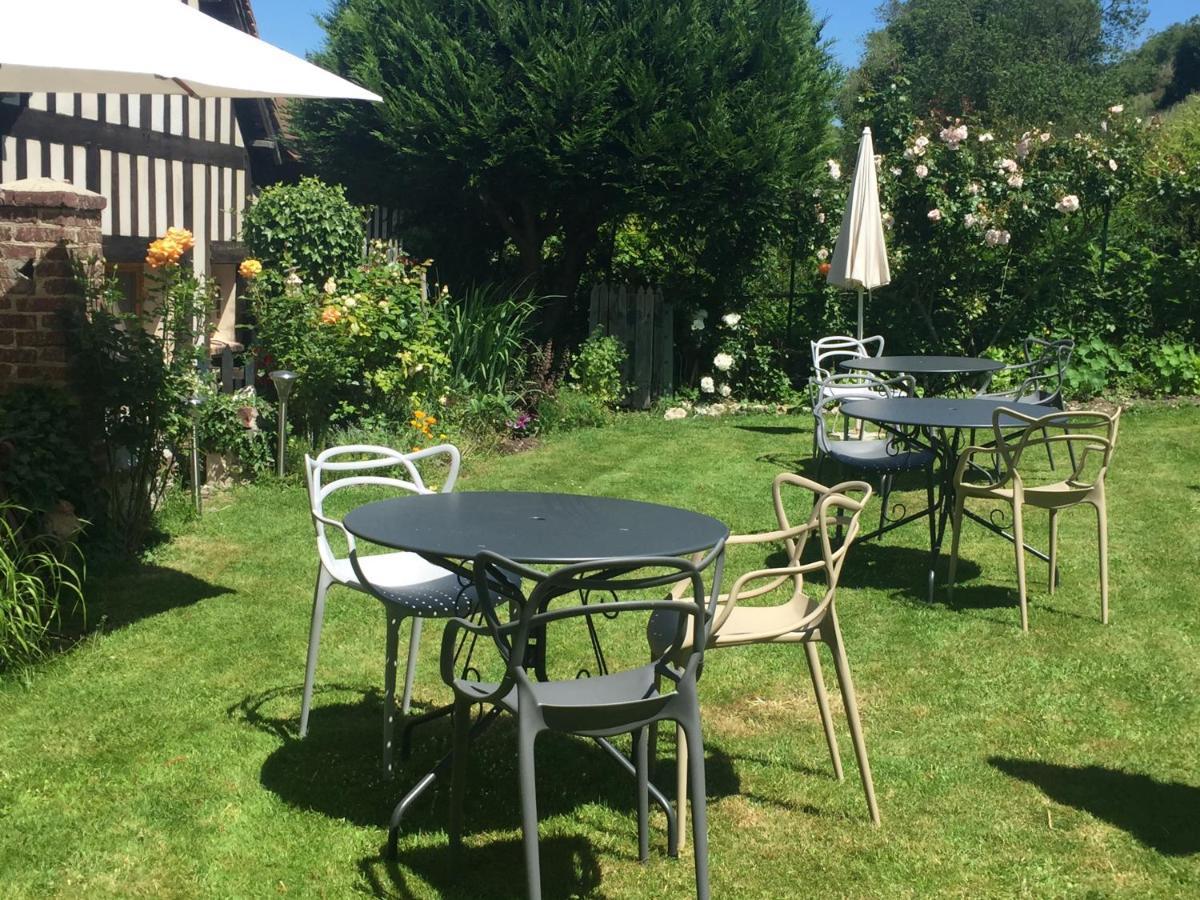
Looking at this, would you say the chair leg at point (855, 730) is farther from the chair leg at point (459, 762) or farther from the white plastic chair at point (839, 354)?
the white plastic chair at point (839, 354)

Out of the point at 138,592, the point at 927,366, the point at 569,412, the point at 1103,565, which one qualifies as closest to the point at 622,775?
the point at 1103,565

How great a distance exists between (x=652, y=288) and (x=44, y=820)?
9.12 metres

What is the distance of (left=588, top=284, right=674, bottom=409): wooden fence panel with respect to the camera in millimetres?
11492

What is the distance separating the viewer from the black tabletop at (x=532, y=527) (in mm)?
2893

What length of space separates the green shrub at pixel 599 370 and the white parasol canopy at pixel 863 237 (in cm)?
225

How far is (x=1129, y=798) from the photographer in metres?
3.47

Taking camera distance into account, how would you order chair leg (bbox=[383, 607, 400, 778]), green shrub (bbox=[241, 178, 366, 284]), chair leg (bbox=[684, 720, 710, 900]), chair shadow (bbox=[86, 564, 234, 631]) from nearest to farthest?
chair leg (bbox=[684, 720, 710, 900]) → chair leg (bbox=[383, 607, 400, 778]) → chair shadow (bbox=[86, 564, 234, 631]) → green shrub (bbox=[241, 178, 366, 284])

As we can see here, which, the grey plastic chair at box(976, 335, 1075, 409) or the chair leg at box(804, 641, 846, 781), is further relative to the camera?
the grey plastic chair at box(976, 335, 1075, 409)

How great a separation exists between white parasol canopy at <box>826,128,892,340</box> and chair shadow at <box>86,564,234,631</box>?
19.2 feet

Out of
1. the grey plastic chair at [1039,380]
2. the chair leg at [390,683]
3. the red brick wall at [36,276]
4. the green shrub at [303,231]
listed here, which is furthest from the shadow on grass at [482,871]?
the green shrub at [303,231]

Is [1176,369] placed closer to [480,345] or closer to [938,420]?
[480,345]

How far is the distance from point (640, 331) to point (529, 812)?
9205 millimetres

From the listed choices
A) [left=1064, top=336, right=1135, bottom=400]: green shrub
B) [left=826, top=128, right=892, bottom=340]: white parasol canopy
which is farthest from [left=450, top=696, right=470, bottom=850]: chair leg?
[left=1064, top=336, right=1135, bottom=400]: green shrub

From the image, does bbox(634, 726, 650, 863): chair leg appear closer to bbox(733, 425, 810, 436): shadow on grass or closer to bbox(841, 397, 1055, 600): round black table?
bbox(841, 397, 1055, 600): round black table
